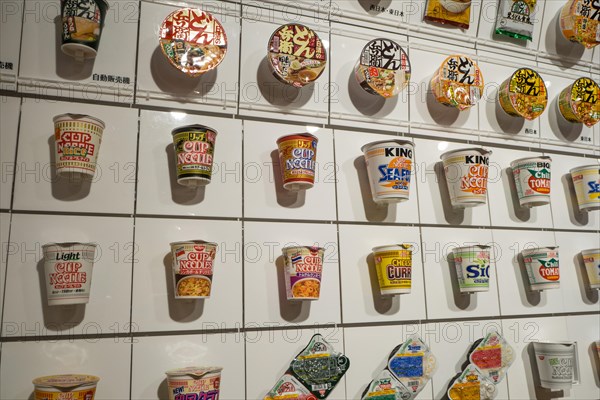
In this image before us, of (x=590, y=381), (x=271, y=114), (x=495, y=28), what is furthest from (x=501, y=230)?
(x=271, y=114)

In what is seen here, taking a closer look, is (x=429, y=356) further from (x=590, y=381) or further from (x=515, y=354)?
(x=590, y=381)

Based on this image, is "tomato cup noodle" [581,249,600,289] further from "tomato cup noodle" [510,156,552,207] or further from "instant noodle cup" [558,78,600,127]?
"instant noodle cup" [558,78,600,127]

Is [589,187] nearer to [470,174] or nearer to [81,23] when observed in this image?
[470,174]

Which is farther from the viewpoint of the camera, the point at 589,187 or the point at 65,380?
the point at 589,187

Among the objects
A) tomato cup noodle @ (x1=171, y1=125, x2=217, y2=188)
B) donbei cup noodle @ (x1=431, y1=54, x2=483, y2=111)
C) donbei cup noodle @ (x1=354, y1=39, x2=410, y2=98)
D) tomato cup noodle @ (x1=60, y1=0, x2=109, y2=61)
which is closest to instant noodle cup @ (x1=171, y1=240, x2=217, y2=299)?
tomato cup noodle @ (x1=171, y1=125, x2=217, y2=188)

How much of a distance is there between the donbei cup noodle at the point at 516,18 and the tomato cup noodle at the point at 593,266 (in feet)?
4.66

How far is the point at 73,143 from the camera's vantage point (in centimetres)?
183

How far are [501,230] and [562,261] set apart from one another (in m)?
0.52

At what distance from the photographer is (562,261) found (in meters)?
2.94

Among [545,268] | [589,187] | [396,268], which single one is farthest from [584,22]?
[396,268]

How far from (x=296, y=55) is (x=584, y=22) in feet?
6.83

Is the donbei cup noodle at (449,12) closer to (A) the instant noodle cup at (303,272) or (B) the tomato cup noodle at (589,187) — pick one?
(B) the tomato cup noodle at (589,187)

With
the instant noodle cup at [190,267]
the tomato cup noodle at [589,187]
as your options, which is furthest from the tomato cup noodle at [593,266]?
the instant noodle cup at [190,267]

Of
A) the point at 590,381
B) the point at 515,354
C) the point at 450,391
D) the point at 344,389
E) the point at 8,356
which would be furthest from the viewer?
the point at 590,381
